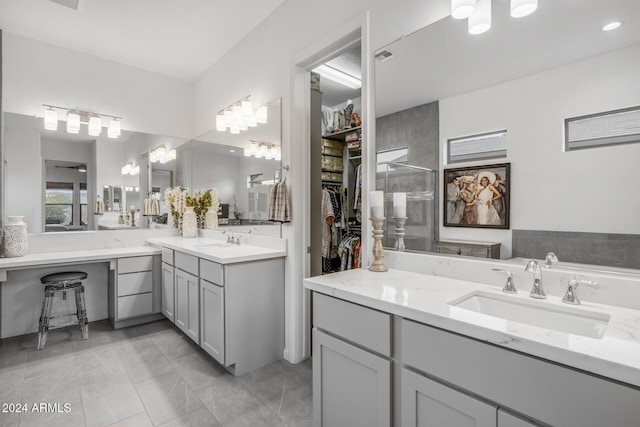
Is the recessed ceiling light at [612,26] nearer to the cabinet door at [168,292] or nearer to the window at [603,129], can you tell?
the window at [603,129]

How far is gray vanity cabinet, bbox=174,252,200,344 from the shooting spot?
99.3 inches

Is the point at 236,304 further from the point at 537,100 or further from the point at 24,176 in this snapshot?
the point at 24,176

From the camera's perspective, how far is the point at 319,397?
4.74 ft

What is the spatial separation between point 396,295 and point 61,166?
360 cm

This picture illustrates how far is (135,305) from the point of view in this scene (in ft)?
10.3

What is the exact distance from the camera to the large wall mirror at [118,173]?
2855 mm

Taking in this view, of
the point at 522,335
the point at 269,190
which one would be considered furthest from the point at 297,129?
the point at 522,335

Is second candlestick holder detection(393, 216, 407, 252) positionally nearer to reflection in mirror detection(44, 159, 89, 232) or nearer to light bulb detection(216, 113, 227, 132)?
light bulb detection(216, 113, 227, 132)

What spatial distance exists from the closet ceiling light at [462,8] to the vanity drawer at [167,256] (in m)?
2.90

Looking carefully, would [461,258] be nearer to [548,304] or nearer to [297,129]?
[548,304]

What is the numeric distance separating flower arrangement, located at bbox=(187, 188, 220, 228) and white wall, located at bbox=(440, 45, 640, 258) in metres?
→ 2.82

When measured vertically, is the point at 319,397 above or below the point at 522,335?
below

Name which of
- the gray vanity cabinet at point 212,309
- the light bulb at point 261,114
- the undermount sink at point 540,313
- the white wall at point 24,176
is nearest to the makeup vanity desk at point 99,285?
the white wall at point 24,176

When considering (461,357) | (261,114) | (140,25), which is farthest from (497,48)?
(140,25)
